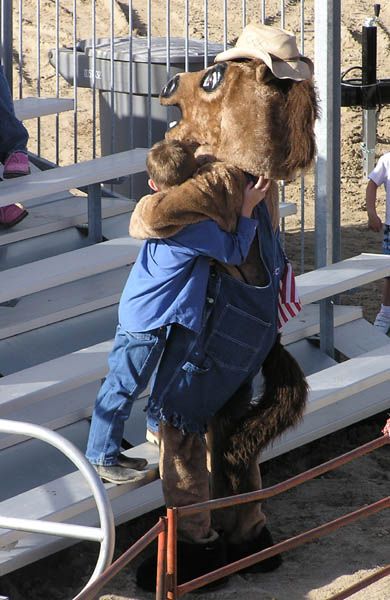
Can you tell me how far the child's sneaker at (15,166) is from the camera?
5.69 metres

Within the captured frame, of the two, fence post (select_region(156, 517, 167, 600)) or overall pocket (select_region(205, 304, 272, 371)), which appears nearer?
fence post (select_region(156, 517, 167, 600))

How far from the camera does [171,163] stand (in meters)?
4.02

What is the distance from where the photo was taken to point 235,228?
160 inches

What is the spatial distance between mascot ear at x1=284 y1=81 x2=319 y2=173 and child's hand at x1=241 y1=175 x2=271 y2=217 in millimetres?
94

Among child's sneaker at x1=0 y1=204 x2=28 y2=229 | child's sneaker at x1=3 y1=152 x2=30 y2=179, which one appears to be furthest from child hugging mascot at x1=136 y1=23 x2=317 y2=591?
child's sneaker at x1=0 y1=204 x2=28 y2=229

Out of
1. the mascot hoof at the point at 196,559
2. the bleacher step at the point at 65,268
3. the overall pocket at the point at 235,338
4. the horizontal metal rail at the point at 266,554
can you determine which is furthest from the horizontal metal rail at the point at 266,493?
the bleacher step at the point at 65,268

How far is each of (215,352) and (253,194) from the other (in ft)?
1.65

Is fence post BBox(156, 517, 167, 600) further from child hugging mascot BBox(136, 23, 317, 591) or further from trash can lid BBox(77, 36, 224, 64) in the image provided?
trash can lid BBox(77, 36, 224, 64)

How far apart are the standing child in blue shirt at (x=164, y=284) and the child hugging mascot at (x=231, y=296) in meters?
0.05

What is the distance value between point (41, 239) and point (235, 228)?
213cm

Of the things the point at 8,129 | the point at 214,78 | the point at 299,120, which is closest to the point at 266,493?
the point at 299,120

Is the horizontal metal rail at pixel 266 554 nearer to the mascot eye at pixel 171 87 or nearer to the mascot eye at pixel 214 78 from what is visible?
the mascot eye at pixel 214 78

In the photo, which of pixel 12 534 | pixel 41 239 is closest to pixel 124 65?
pixel 41 239

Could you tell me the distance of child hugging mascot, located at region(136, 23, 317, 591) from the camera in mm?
4074
